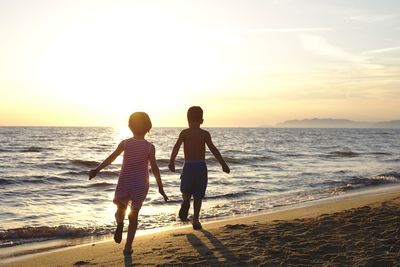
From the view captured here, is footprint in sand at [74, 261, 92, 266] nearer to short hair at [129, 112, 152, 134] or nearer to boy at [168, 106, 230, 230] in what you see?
short hair at [129, 112, 152, 134]

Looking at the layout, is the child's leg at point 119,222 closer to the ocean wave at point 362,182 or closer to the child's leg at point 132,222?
the child's leg at point 132,222

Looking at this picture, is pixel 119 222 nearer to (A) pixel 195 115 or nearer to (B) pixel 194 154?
(B) pixel 194 154

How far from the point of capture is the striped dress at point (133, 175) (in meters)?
5.67

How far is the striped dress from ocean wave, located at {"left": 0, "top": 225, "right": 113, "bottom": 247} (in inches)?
123

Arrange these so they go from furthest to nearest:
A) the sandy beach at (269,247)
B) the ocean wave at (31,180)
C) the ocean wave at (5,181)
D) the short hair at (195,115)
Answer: the ocean wave at (31,180) → the ocean wave at (5,181) → the short hair at (195,115) → the sandy beach at (269,247)

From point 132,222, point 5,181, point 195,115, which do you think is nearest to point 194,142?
point 195,115

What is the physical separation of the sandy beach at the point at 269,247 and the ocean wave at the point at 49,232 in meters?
1.24

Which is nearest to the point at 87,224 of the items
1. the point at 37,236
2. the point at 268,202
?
Result: the point at 37,236

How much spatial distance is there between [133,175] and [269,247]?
6.50 feet

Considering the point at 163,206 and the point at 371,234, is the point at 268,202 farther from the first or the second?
the point at 371,234

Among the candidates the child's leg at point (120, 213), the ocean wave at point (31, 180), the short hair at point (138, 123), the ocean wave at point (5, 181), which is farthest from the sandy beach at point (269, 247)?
the ocean wave at point (31, 180)

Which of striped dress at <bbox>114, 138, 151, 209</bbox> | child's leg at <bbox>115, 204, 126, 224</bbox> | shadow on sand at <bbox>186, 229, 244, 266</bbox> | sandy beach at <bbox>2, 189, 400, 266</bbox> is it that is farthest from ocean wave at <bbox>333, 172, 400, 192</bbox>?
child's leg at <bbox>115, 204, 126, 224</bbox>

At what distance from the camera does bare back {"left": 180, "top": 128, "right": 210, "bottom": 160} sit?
283 inches

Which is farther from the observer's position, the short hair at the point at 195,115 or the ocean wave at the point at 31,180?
the ocean wave at the point at 31,180
